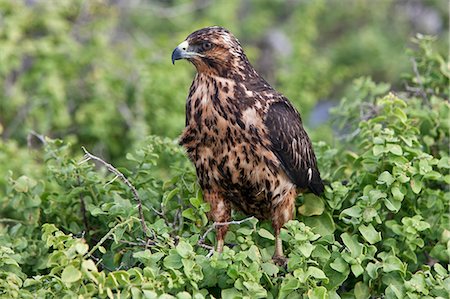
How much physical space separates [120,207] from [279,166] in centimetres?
81

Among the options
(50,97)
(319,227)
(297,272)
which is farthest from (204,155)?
(50,97)

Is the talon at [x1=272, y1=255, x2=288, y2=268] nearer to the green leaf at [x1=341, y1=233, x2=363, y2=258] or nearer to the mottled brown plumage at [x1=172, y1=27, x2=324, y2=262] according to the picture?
the mottled brown plumage at [x1=172, y1=27, x2=324, y2=262]

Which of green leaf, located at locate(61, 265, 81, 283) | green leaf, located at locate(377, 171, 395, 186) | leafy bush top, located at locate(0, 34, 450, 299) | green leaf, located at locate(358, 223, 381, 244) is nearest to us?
green leaf, located at locate(61, 265, 81, 283)

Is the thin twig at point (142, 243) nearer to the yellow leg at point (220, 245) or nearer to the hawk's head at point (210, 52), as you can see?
the yellow leg at point (220, 245)

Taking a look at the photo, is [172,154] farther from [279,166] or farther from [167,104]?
[167,104]

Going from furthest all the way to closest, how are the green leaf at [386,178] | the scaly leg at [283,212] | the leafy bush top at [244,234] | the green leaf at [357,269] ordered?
the scaly leg at [283,212]
the green leaf at [386,178]
the green leaf at [357,269]
the leafy bush top at [244,234]

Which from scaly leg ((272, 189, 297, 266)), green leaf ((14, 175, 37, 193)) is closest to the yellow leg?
scaly leg ((272, 189, 297, 266))

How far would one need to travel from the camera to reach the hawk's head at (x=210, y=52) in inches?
150

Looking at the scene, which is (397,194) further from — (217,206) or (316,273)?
(217,206)

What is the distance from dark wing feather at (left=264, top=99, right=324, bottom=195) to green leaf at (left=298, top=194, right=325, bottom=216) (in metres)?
0.04

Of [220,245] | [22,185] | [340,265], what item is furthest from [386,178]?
[22,185]

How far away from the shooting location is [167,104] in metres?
6.87

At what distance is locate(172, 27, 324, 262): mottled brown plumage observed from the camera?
12.1 feet

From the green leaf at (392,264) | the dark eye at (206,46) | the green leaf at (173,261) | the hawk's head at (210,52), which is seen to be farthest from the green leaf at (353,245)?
the dark eye at (206,46)
